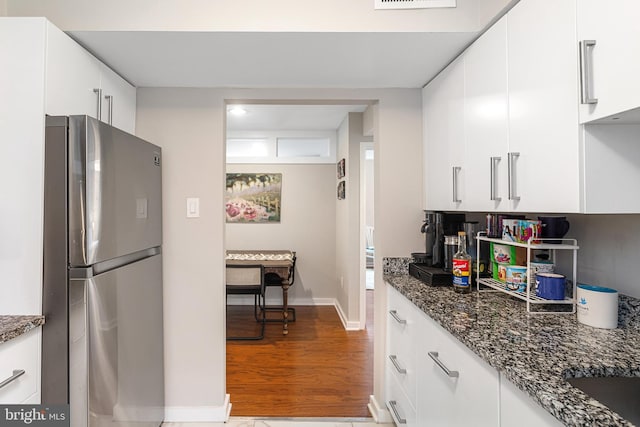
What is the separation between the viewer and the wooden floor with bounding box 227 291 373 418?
7.65 feet

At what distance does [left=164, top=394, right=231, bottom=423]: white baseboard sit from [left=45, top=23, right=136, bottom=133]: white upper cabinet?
5.65 feet

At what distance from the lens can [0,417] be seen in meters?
1.14

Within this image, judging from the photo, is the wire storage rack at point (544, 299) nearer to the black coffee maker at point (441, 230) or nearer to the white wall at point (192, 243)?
the black coffee maker at point (441, 230)

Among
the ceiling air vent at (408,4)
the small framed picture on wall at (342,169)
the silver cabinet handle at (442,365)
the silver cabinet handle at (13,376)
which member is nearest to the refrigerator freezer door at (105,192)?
the silver cabinet handle at (13,376)

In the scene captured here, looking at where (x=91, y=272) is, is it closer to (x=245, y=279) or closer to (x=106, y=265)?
(x=106, y=265)

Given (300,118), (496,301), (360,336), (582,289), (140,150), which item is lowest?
(360,336)

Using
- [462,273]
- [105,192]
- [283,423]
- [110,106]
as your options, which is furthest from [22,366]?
[462,273]

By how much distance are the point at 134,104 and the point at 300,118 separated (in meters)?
2.28

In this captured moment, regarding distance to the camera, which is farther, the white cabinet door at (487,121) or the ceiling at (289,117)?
the ceiling at (289,117)

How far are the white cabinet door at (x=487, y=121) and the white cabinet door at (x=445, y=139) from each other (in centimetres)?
6

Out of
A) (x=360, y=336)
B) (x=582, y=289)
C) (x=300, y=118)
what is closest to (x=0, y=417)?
(x=582, y=289)

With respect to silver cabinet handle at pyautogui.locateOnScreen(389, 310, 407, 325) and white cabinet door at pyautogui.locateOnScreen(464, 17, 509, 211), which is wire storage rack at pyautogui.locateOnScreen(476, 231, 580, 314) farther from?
silver cabinet handle at pyautogui.locateOnScreen(389, 310, 407, 325)

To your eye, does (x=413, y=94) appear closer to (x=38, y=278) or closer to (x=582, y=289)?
(x=582, y=289)

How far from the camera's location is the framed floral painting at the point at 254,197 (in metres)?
4.80
